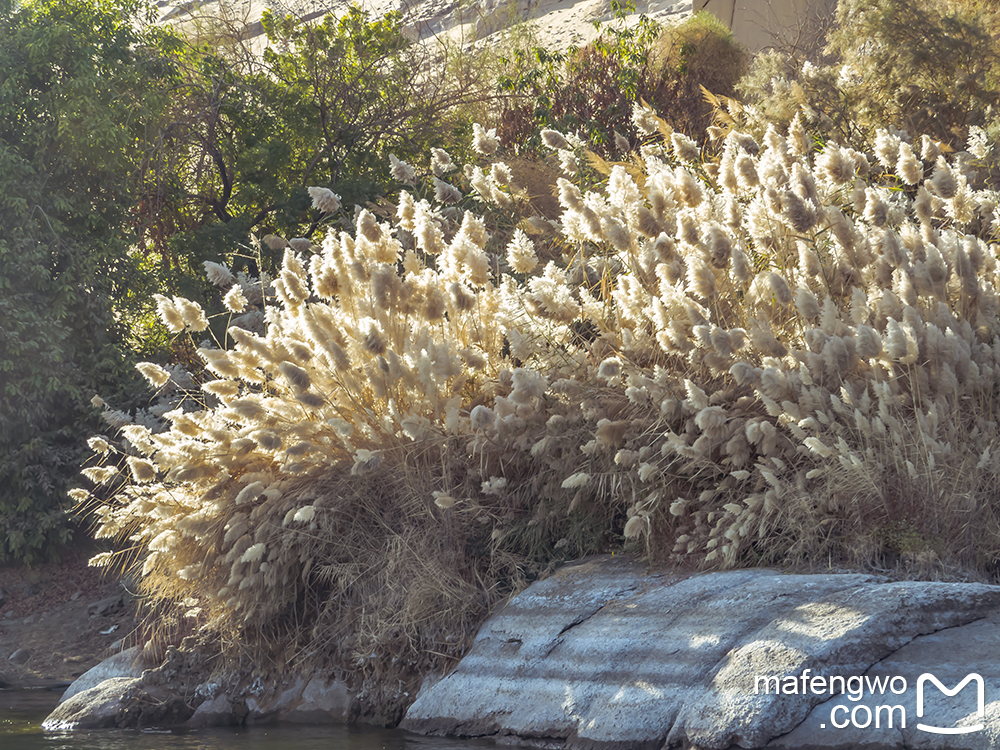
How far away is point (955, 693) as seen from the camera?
3.36 meters

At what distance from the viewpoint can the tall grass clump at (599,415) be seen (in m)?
4.43

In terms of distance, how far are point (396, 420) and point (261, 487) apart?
77 centimetres

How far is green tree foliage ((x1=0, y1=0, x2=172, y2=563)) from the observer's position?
30.6 ft

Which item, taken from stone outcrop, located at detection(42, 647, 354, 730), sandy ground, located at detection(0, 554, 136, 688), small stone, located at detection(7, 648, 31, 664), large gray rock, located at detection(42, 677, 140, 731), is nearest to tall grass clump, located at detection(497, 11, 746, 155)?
sandy ground, located at detection(0, 554, 136, 688)

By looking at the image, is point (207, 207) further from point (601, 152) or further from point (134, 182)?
point (601, 152)

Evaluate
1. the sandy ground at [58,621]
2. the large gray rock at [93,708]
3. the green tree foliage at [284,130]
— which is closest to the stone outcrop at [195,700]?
the large gray rock at [93,708]

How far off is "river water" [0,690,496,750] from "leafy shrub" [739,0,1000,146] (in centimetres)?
666

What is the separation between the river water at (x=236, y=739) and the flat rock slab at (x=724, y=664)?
16 centimetres

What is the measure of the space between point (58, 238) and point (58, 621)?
3.52 m

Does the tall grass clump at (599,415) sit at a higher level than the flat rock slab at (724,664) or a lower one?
higher

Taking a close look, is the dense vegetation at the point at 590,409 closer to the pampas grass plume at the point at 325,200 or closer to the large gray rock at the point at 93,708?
the pampas grass plume at the point at 325,200

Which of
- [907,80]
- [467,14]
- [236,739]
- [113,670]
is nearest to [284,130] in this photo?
[907,80]

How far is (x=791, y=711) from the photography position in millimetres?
3533

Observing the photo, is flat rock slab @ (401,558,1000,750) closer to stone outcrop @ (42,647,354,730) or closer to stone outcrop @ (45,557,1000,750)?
stone outcrop @ (45,557,1000,750)
